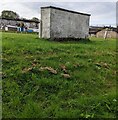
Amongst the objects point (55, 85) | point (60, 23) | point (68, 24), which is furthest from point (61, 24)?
point (55, 85)

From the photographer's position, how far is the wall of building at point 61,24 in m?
17.3

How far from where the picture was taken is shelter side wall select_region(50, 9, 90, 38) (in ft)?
57.6

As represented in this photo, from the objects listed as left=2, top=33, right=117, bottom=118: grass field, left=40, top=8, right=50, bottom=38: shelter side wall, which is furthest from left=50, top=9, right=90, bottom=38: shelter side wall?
left=2, top=33, right=117, bottom=118: grass field

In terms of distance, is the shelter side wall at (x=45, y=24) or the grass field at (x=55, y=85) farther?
the shelter side wall at (x=45, y=24)

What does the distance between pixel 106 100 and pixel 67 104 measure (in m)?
1.10

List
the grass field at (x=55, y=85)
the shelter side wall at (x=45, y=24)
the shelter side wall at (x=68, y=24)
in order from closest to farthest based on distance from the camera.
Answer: the grass field at (x=55, y=85)
the shelter side wall at (x=45, y=24)
the shelter side wall at (x=68, y=24)

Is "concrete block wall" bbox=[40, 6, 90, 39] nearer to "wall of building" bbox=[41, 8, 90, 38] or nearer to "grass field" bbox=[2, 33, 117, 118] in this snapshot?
"wall of building" bbox=[41, 8, 90, 38]

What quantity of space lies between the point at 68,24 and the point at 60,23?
1.07 meters

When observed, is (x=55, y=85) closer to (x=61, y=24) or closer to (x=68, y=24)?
(x=61, y=24)

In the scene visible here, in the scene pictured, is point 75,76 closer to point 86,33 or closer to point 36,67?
point 36,67

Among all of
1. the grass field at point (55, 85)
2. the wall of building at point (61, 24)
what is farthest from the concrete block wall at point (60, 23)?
the grass field at point (55, 85)

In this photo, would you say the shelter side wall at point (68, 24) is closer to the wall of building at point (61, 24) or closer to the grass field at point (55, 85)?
the wall of building at point (61, 24)

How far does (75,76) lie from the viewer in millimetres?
8547

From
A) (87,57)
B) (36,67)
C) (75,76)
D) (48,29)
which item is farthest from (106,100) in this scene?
(48,29)
